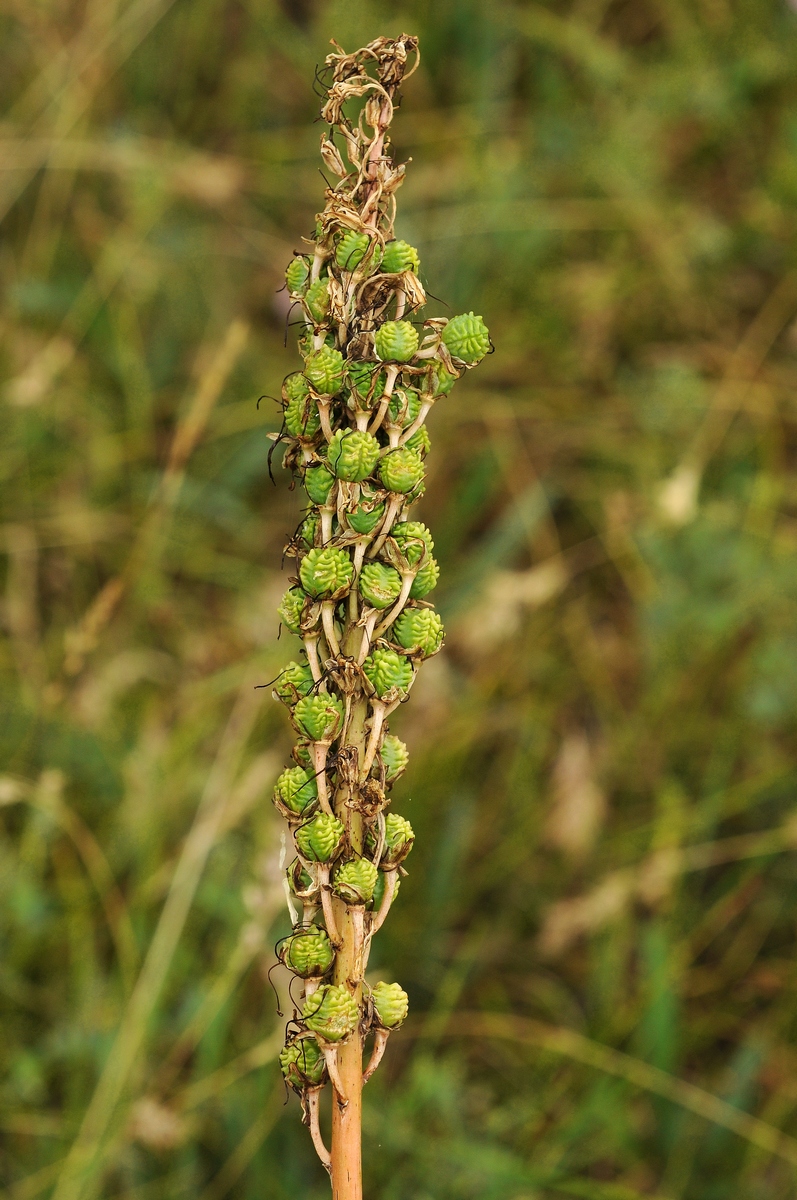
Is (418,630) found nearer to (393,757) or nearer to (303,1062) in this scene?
(393,757)

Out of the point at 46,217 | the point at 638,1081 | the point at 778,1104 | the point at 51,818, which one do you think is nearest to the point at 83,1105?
the point at 51,818

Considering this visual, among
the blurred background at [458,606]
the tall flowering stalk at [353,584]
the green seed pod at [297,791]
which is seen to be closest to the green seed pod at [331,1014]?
the tall flowering stalk at [353,584]

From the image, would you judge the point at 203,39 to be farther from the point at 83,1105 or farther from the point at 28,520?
the point at 83,1105

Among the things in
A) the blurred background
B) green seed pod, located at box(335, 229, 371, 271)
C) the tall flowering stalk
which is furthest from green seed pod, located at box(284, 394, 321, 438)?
the blurred background

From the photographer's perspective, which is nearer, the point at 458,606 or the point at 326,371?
the point at 326,371

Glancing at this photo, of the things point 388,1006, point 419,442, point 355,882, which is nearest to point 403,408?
point 419,442

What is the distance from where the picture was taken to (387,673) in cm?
83

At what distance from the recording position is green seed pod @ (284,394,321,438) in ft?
2.77

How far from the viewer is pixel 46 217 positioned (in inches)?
→ 137

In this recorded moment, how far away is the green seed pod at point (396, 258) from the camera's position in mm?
848

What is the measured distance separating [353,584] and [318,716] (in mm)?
101

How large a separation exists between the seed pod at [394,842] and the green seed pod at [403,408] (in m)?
0.30

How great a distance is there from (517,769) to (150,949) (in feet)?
3.34

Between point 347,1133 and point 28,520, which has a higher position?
point 28,520
